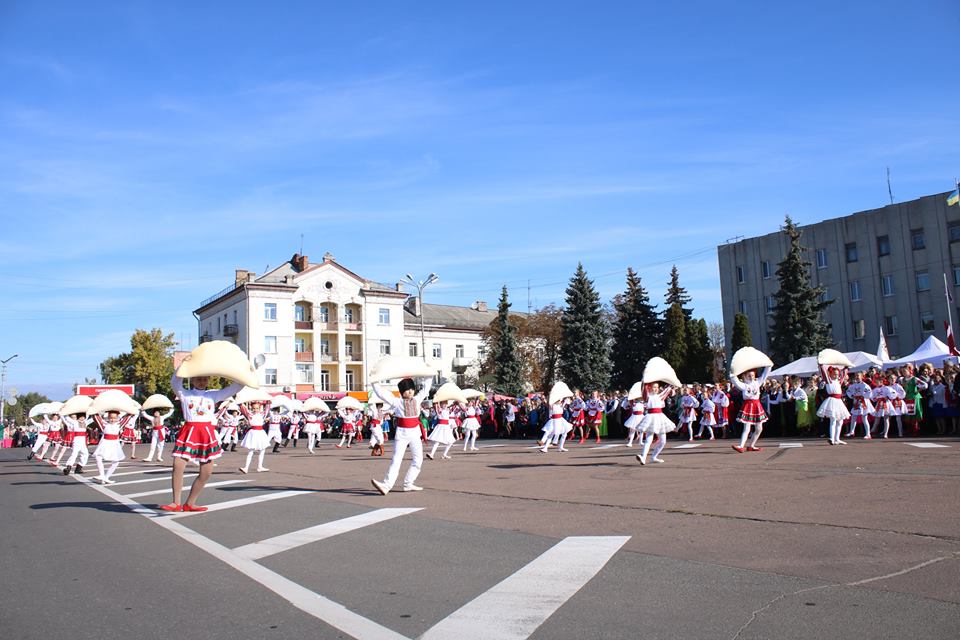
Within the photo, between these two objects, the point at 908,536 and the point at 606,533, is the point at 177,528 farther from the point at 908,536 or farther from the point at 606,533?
the point at 908,536

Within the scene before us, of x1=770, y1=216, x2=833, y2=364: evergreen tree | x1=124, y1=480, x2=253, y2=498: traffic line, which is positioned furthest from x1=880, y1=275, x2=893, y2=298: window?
x1=124, y1=480, x2=253, y2=498: traffic line

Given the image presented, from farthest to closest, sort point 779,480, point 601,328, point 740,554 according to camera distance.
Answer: point 601,328 → point 779,480 → point 740,554

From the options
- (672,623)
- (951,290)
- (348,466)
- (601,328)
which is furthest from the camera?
(601,328)

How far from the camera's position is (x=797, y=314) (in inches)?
1773

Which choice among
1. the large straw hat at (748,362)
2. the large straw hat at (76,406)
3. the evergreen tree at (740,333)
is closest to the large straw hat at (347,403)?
the large straw hat at (76,406)

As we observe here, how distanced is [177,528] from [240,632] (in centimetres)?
542

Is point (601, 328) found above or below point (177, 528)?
above

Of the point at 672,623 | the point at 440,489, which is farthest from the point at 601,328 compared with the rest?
the point at 672,623

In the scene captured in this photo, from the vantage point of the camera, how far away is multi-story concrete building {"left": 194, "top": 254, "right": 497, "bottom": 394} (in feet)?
234

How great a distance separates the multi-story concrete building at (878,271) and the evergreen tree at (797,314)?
253cm

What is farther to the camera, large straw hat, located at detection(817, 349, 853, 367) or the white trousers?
large straw hat, located at detection(817, 349, 853, 367)

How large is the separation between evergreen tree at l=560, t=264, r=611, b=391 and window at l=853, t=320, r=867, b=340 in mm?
16548

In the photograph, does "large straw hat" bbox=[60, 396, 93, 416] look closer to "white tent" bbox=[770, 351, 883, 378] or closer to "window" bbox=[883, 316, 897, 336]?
"white tent" bbox=[770, 351, 883, 378]

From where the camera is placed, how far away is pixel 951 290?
49.3 metres
